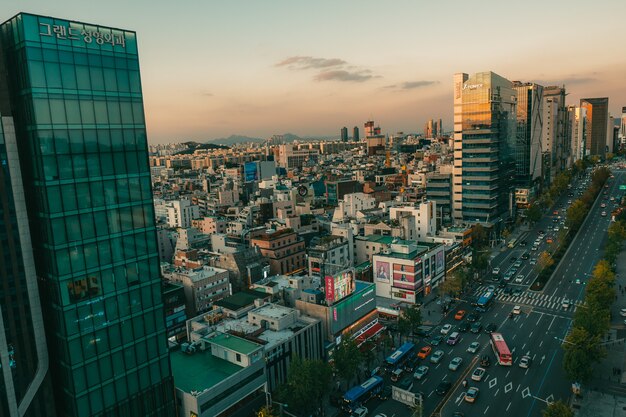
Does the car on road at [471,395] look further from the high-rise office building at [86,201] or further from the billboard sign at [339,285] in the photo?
the high-rise office building at [86,201]

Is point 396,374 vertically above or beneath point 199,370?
beneath

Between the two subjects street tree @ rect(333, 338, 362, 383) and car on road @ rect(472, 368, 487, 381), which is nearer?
street tree @ rect(333, 338, 362, 383)

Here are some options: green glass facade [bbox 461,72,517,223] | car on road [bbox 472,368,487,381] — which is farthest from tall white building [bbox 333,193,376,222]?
car on road [bbox 472,368,487,381]

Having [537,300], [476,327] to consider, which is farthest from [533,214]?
[476,327]

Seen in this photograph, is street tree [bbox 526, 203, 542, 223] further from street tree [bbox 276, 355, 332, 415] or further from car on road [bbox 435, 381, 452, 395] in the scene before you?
street tree [bbox 276, 355, 332, 415]

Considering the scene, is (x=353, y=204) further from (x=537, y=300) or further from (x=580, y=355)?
(x=580, y=355)

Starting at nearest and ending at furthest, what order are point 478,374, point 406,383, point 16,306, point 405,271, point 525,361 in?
point 16,306, point 478,374, point 406,383, point 525,361, point 405,271
